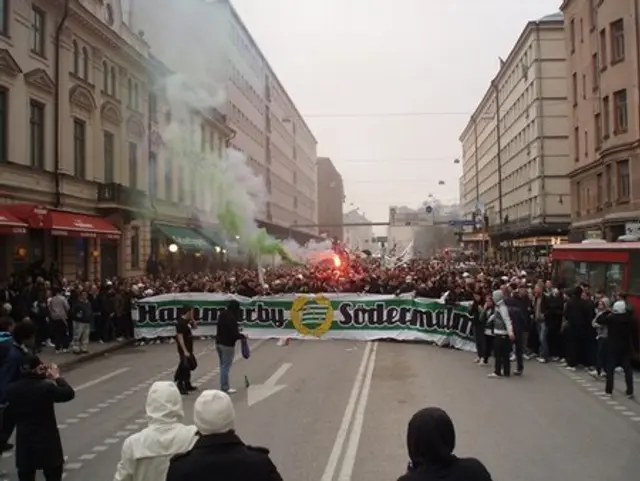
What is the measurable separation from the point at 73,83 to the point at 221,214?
55.8 ft

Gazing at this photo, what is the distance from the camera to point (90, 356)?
55.6 feet

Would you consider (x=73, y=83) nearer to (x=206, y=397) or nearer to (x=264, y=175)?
(x=206, y=397)

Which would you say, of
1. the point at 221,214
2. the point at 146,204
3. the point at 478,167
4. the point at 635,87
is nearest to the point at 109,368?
the point at 146,204

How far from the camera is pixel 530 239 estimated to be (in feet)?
181

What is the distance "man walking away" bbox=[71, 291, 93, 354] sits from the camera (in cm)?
1714

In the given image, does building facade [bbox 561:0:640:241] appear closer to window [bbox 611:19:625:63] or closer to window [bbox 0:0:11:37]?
window [bbox 611:19:625:63]

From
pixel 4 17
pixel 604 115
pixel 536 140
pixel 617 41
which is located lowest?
pixel 604 115

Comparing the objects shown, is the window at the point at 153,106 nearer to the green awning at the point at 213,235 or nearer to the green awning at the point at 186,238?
the green awning at the point at 186,238

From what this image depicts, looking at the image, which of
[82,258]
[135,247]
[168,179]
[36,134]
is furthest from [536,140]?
[36,134]

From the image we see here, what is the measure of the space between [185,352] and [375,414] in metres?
3.32

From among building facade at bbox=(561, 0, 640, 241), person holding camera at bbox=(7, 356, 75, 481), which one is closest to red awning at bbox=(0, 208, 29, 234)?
person holding camera at bbox=(7, 356, 75, 481)

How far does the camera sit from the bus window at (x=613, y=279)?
Result: 15241 mm

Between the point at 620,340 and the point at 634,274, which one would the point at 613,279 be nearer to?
the point at 634,274

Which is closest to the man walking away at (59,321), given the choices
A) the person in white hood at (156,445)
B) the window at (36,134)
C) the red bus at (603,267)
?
the window at (36,134)
